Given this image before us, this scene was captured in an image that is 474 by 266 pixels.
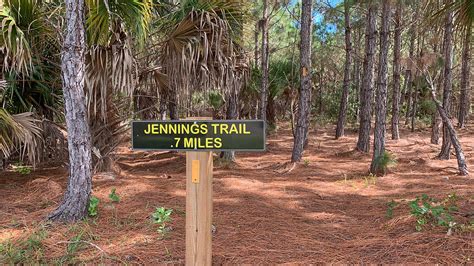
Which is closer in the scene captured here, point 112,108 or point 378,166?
point 112,108

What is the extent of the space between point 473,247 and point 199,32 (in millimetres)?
4715

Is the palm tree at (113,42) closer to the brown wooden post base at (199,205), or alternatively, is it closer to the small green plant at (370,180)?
the brown wooden post base at (199,205)

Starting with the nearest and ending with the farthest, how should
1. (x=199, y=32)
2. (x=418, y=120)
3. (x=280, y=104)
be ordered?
(x=199, y=32), (x=280, y=104), (x=418, y=120)

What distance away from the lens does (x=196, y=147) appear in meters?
2.87

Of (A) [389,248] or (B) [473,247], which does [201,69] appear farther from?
(B) [473,247]

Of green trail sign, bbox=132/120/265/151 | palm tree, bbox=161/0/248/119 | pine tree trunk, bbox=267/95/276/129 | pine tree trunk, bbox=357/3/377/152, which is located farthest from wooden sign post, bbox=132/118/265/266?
pine tree trunk, bbox=267/95/276/129

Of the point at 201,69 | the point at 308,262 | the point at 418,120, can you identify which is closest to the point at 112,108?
the point at 201,69

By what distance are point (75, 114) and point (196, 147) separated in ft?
6.21

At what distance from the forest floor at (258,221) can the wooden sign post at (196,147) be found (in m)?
0.50

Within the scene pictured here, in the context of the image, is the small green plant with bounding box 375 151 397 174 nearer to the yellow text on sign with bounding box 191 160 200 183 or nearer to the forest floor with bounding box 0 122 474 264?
the forest floor with bounding box 0 122 474 264

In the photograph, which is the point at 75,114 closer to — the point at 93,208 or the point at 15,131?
the point at 93,208

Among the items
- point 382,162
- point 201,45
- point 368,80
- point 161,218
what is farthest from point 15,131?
point 368,80

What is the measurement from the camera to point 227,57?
669cm

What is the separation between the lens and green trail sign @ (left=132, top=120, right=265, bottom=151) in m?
2.76
